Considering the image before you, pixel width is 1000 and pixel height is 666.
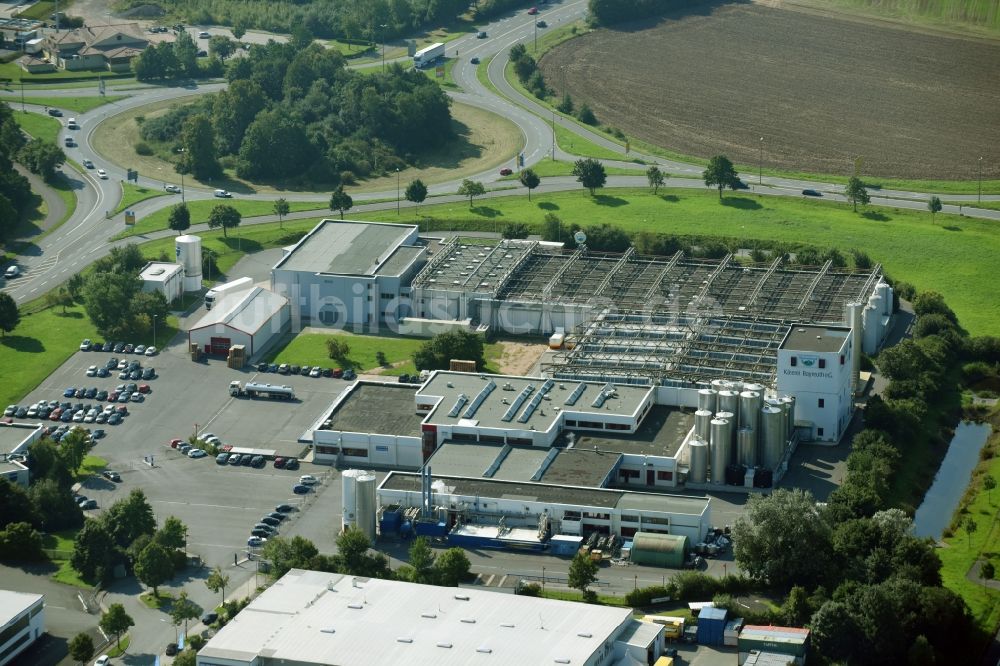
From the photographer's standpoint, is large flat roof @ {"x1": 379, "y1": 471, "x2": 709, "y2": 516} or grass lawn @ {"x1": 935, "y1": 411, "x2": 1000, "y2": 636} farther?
large flat roof @ {"x1": 379, "y1": 471, "x2": 709, "y2": 516}

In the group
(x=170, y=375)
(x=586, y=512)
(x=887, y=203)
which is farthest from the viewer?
(x=887, y=203)

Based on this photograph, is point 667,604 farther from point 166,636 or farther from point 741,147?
point 741,147

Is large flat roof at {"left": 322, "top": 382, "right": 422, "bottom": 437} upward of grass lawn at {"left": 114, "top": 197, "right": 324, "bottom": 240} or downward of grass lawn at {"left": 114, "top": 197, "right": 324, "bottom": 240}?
upward

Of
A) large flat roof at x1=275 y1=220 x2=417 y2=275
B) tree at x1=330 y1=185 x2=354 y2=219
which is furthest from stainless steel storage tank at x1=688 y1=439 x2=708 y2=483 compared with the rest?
tree at x1=330 y1=185 x2=354 y2=219

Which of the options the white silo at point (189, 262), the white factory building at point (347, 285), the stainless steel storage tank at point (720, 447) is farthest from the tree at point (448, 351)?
the white silo at point (189, 262)

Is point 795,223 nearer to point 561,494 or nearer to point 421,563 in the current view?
point 561,494

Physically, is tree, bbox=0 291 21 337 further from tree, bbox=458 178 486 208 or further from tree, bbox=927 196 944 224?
tree, bbox=927 196 944 224

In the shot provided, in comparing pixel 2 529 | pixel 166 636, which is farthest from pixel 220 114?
pixel 166 636
